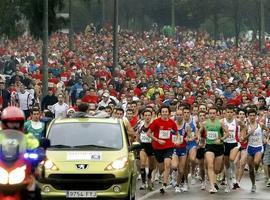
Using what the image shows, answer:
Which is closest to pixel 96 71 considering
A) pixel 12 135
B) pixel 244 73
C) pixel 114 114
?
pixel 244 73

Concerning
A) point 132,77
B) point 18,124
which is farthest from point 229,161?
point 132,77

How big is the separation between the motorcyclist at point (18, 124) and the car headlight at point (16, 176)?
0.21m

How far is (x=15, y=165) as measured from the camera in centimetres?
1136

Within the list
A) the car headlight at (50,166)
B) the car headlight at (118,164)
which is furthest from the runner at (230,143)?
the car headlight at (50,166)

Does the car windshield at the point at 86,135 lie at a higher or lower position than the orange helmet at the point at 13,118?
lower

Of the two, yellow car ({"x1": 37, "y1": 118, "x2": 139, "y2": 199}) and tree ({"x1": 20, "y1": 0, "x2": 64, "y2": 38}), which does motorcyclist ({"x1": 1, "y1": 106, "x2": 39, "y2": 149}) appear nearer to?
yellow car ({"x1": 37, "y1": 118, "x2": 139, "y2": 199})

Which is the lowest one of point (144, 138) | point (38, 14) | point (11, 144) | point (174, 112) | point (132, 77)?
point (144, 138)

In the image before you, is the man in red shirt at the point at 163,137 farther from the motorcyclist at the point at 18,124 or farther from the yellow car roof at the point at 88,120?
the motorcyclist at the point at 18,124

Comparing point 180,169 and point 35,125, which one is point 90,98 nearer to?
point 180,169

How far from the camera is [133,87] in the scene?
34.6 meters

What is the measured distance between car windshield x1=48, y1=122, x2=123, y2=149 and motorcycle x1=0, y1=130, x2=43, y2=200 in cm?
591

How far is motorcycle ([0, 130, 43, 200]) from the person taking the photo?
1123cm

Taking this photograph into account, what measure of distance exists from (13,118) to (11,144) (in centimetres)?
28

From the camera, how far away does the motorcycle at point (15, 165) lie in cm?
1123
